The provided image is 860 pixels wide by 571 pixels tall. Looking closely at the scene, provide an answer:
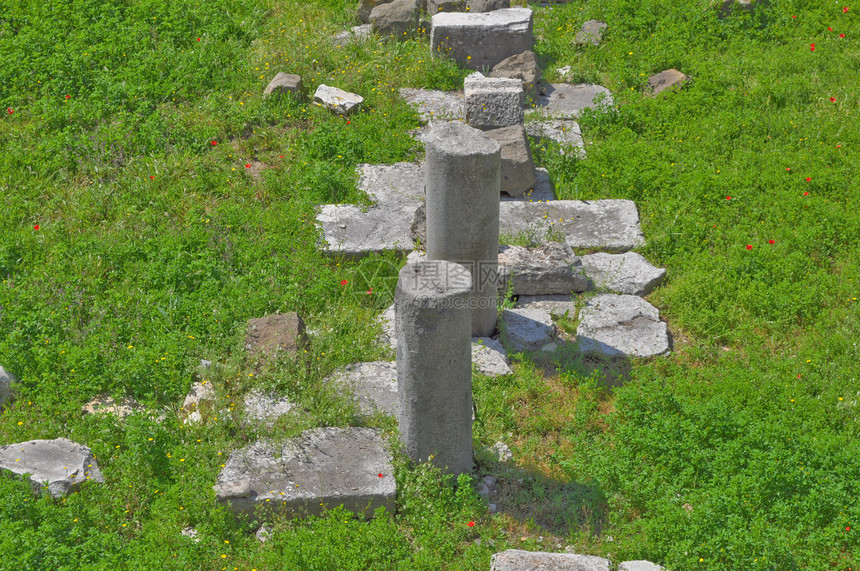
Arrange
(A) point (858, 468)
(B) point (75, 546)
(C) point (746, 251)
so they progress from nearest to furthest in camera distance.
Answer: (B) point (75, 546) < (A) point (858, 468) < (C) point (746, 251)

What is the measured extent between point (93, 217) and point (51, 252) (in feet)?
2.52

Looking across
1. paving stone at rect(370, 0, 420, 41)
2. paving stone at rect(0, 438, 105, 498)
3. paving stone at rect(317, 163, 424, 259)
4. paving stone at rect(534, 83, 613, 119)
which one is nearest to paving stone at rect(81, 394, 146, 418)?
paving stone at rect(0, 438, 105, 498)

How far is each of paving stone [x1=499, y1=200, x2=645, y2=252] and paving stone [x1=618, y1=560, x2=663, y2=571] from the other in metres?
3.85

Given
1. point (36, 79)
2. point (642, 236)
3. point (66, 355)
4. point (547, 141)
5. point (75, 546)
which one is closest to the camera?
point (75, 546)

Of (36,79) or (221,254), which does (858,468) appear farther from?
(36,79)

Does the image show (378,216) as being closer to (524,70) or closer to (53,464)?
(524,70)

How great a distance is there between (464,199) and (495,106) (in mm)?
3384

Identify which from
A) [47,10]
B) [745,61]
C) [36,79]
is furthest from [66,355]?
[745,61]

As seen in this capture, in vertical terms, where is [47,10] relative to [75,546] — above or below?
above

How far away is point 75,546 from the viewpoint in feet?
17.6

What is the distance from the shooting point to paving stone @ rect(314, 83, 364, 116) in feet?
34.7

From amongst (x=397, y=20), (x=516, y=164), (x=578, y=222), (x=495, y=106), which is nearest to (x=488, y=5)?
(x=397, y=20)

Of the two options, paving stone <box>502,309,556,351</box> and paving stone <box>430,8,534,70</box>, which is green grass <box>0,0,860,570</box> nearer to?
paving stone <box>502,309,556,351</box>

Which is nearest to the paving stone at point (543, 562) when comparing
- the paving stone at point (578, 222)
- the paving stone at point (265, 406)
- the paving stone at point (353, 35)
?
the paving stone at point (265, 406)
